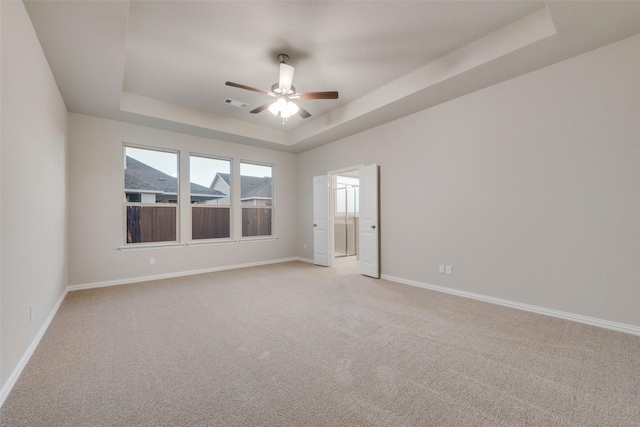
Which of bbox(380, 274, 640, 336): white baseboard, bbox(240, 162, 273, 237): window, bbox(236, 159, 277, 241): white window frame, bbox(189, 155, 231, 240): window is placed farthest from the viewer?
bbox(240, 162, 273, 237): window

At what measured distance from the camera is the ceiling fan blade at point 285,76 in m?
3.12

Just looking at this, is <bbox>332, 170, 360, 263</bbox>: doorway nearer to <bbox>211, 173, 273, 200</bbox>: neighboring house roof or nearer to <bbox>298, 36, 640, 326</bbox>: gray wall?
<bbox>211, 173, 273, 200</bbox>: neighboring house roof

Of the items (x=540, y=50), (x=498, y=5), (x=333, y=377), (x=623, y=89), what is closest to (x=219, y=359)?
(x=333, y=377)

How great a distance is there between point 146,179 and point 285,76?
3.40 metres

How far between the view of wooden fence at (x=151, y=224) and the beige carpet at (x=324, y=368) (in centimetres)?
160

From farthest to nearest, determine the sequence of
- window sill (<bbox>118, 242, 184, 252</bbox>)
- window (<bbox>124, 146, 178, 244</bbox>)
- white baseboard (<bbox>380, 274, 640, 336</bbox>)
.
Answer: window (<bbox>124, 146, 178, 244</bbox>)
window sill (<bbox>118, 242, 184, 252</bbox>)
white baseboard (<bbox>380, 274, 640, 336</bbox>)

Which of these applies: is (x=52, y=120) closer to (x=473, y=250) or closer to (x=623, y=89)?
(x=473, y=250)

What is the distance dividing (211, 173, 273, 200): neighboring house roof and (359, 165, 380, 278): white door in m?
2.51

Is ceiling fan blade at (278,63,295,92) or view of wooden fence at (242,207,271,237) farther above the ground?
ceiling fan blade at (278,63,295,92)

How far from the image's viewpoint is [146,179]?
16.2 feet

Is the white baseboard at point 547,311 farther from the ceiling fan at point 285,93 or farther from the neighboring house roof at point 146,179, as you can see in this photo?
the neighboring house roof at point 146,179

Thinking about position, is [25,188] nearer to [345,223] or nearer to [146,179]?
[146,179]

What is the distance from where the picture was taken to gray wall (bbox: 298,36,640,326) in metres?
2.60

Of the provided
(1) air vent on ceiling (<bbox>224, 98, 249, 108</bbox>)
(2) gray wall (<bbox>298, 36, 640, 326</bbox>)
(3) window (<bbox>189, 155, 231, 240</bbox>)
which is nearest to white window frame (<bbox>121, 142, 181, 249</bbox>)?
(3) window (<bbox>189, 155, 231, 240</bbox>)
